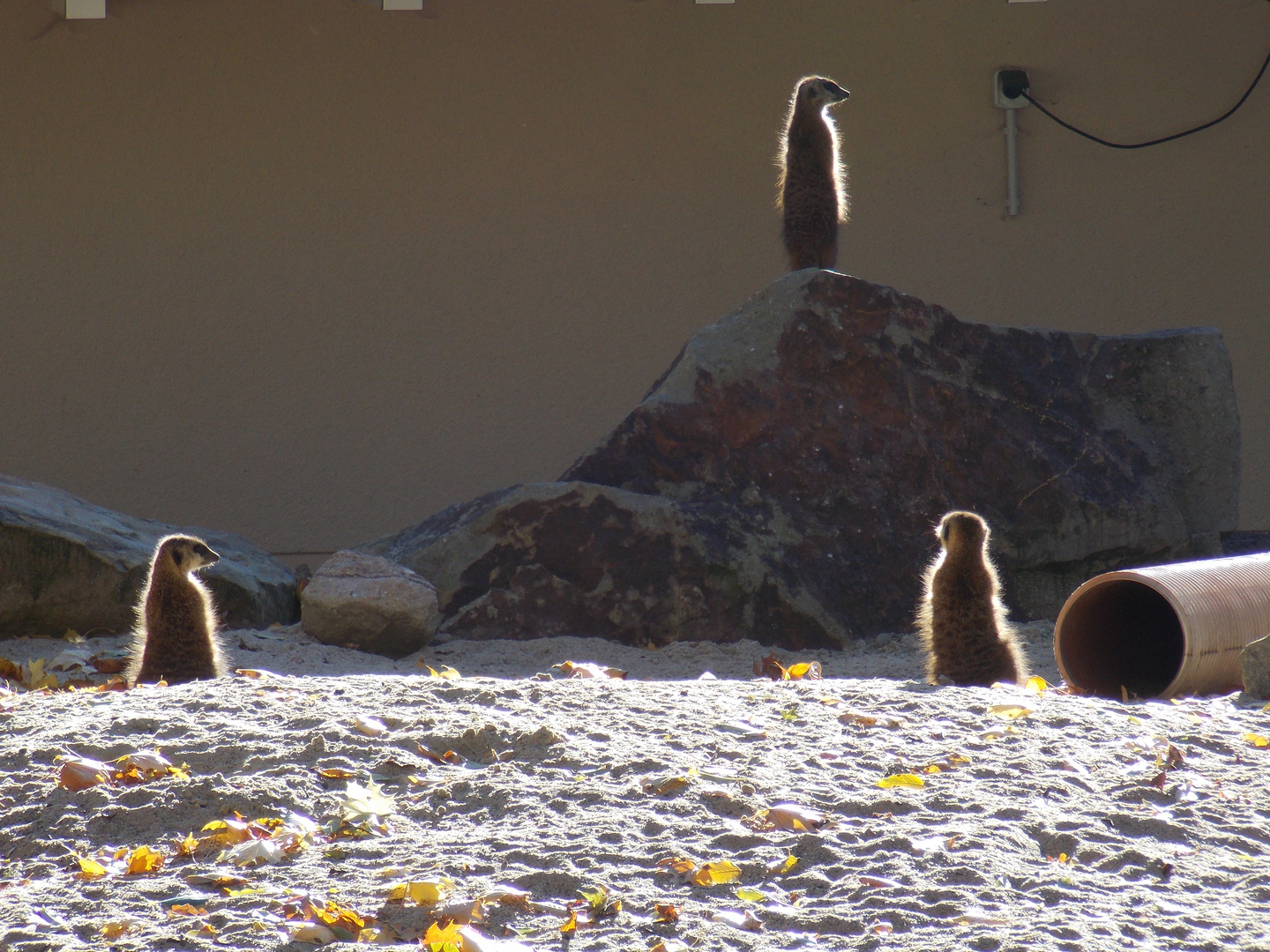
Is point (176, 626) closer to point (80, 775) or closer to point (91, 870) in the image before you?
point (80, 775)

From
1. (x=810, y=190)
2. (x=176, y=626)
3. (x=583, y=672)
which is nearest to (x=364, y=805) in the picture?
(x=583, y=672)

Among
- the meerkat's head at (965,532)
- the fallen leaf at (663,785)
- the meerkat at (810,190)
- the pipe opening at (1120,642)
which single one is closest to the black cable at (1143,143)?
the meerkat at (810,190)

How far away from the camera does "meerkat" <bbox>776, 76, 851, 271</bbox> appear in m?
5.95

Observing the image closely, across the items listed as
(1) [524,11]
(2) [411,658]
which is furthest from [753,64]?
(2) [411,658]

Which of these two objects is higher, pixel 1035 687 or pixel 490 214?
pixel 490 214

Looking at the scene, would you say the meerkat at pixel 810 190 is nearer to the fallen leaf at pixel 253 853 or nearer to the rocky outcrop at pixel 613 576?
the rocky outcrop at pixel 613 576

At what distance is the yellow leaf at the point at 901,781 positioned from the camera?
2.30 meters

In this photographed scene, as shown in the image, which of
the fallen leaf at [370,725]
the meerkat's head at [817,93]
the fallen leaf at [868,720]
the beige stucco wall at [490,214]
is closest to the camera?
the fallen leaf at [370,725]

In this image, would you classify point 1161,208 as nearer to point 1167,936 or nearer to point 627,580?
point 627,580

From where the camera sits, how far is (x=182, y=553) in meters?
3.88

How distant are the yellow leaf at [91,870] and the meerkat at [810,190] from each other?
4.70 metres

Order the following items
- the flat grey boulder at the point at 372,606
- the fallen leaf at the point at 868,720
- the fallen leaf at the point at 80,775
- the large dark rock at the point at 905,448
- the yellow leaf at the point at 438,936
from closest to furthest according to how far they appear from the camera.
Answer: the yellow leaf at the point at 438,936
the fallen leaf at the point at 80,775
the fallen leaf at the point at 868,720
the flat grey boulder at the point at 372,606
the large dark rock at the point at 905,448

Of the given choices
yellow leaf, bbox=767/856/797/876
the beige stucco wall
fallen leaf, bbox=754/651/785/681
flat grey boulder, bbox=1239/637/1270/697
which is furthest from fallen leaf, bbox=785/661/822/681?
the beige stucco wall

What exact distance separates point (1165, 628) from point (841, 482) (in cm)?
139
